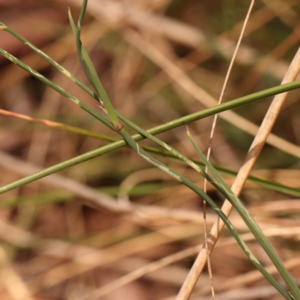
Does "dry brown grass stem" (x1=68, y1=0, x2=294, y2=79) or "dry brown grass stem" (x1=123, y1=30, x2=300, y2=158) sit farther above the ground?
"dry brown grass stem" (x1=68, y1=0, x2=294, y2=79)

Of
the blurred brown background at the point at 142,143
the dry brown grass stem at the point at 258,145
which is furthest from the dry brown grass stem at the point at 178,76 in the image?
the dry brown grass stem at the point at 258,145

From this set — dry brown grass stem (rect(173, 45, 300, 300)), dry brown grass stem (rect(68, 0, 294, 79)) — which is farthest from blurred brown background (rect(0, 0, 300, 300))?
dry brown grass stem (rect(173, 45, 300, 300))

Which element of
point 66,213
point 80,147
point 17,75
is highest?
point 17,75

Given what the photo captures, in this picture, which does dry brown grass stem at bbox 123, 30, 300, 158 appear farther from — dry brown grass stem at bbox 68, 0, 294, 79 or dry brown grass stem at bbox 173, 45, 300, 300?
dry brown grass stem at bbox 173, 45, 300, 300

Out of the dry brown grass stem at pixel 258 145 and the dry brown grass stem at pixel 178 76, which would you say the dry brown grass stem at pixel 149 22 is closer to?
the dry brown grass stem at pixel 178 76

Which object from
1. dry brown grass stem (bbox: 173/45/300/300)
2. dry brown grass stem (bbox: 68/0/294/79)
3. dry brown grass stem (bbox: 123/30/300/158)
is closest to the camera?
dry brown grass stem (bbox: 173/45/300/300)

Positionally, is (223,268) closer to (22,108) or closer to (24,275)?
(24,275)

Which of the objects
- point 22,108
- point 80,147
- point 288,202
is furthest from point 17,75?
point 288,202

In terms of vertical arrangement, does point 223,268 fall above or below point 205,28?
below
